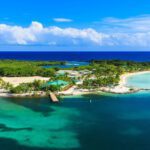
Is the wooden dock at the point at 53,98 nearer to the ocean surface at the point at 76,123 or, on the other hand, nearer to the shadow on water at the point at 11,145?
the ocean surface at the point at 76,123

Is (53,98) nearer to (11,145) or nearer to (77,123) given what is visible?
(77,123)

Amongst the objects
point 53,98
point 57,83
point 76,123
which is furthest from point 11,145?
point 57,83

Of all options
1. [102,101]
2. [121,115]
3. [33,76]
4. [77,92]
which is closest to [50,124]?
[121,115]

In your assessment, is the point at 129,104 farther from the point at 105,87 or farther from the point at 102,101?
the point at 105,87

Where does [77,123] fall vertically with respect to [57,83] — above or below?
below

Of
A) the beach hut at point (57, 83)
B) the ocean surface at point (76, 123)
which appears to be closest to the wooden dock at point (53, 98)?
the ocean surface at point (76, 123)

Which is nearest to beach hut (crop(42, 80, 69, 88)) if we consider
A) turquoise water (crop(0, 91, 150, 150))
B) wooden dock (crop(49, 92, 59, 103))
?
wooden dock (crop(49, 92, 59, 103))

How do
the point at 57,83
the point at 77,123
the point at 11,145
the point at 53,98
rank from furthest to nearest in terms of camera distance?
1. the point at 57,83
2. the point at 53,98
3. the point at 77,123
4. the point at 11,145
